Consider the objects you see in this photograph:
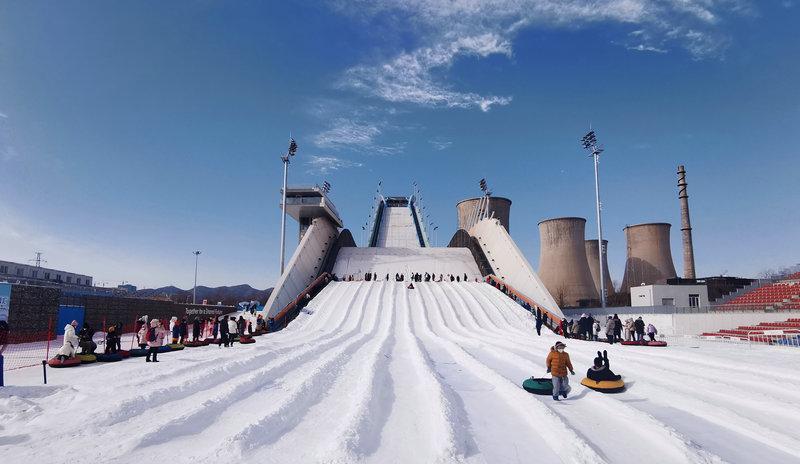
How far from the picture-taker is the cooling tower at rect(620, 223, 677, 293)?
137 ft

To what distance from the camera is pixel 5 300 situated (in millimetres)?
16922

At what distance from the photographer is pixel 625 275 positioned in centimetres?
4631

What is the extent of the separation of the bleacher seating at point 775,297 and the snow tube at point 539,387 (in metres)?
18.0

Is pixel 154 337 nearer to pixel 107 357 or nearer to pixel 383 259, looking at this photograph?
pixel 107 357

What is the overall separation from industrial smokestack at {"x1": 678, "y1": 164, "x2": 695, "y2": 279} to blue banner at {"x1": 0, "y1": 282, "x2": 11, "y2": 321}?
47.8 meters

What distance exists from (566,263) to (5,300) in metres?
38.9

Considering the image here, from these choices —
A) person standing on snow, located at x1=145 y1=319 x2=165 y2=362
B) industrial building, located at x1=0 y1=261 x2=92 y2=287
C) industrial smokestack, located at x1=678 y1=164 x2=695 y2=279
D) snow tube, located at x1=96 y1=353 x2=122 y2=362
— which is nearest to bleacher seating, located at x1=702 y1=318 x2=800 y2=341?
person standing on snow, located at x1=145 y1=319 x2=165 y2=362

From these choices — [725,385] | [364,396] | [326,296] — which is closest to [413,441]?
[364,396]

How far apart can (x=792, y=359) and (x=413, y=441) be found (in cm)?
1160

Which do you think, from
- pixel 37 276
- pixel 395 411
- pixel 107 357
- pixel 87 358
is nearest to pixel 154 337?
pixel 107 357

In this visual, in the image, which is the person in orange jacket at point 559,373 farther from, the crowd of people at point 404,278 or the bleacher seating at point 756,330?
the crowd of people at point 404,278

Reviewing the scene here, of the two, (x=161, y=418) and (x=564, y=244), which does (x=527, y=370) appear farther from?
(x=564, y=244)

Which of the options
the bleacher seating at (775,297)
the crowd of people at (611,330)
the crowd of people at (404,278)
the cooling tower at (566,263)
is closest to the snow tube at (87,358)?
the crowd of people at (611,330)

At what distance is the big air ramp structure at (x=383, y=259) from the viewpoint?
2706cm
